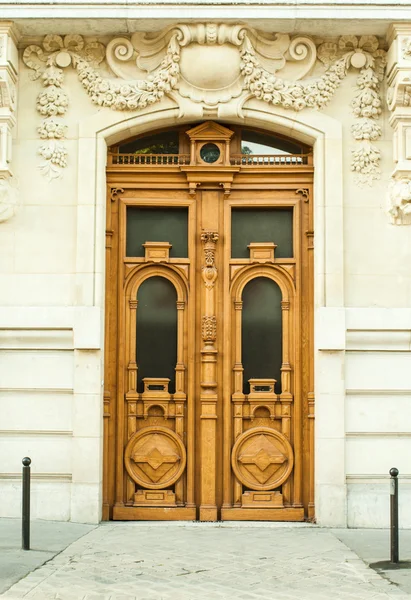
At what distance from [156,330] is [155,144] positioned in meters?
2.36

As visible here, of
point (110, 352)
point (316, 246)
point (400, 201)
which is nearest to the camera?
point (400, 201)

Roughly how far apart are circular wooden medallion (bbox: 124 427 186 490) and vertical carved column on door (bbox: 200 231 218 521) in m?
0.31

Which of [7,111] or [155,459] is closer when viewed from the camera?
[7,111]

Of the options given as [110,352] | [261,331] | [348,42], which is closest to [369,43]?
[348,42]

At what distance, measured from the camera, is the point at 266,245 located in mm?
11695

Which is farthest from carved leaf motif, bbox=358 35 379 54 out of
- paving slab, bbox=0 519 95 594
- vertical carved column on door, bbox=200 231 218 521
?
paving slab, bbox=0 519 95 594

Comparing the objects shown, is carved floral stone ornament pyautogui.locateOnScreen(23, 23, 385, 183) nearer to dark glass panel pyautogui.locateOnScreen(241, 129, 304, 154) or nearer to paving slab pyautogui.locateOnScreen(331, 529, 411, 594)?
dark glass panel pyautogui.locateOnScreen(241, 129, 304, 154)

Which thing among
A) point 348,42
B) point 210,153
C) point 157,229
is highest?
point 348,42

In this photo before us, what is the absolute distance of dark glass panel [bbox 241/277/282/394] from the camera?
11.6m

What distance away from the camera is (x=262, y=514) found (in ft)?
37.3

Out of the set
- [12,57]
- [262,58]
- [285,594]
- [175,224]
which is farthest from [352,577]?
[12,57]

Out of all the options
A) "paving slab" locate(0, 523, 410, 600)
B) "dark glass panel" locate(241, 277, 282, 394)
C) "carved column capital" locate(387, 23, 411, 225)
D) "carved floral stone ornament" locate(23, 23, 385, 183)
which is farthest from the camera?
"dark glass panel" locate(241, 277, 282, 394)

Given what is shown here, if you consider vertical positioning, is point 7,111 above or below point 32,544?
above

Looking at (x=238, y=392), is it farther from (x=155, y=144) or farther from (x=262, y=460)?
(x=155, y=144)
